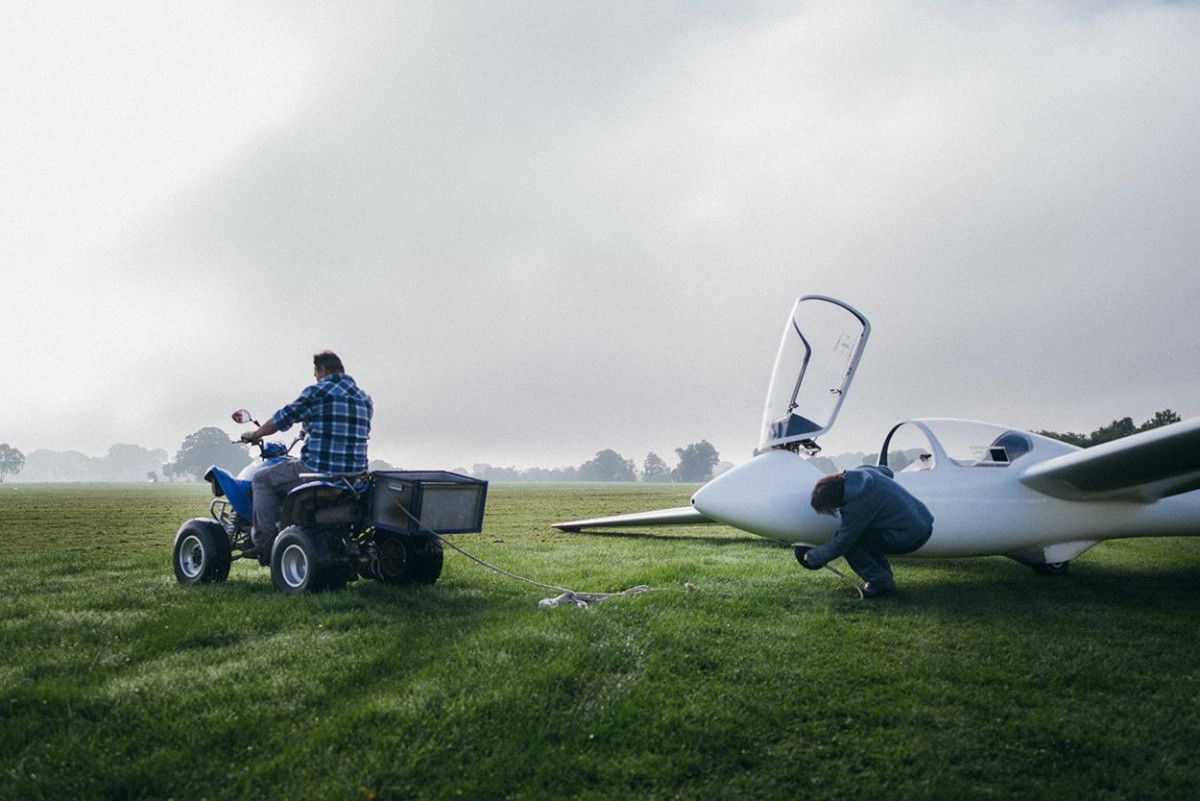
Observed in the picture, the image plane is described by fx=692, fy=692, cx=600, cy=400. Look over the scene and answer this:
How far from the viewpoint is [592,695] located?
3.33m

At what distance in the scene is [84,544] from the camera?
408 inches

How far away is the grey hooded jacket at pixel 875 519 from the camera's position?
225 inches

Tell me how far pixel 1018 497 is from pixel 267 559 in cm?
730

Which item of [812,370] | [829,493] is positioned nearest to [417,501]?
[829,493]

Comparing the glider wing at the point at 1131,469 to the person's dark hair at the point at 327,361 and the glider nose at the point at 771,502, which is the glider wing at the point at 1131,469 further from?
the person's dark hair at the point at 327,361

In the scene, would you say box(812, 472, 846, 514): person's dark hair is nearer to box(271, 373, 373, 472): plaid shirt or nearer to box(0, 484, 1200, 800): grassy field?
box(0, 484, 1200, 800): grassy field

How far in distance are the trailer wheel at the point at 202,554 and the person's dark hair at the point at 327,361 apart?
170 centimetres

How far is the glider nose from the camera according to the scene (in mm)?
6410

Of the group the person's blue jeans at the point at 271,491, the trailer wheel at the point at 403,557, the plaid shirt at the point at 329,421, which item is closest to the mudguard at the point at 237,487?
the person's blue jeans at the point at 271,491

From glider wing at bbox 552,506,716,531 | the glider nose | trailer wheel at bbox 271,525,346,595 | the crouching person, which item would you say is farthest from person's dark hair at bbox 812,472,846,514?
trailer wheel at bbox 271,525,346,595

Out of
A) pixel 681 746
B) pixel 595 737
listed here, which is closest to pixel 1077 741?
pixel 681 746

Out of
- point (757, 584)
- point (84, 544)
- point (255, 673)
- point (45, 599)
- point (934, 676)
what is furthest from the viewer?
point (84, 544)

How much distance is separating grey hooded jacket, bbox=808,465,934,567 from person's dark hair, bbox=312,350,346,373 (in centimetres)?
427

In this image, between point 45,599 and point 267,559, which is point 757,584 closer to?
point 267,559
